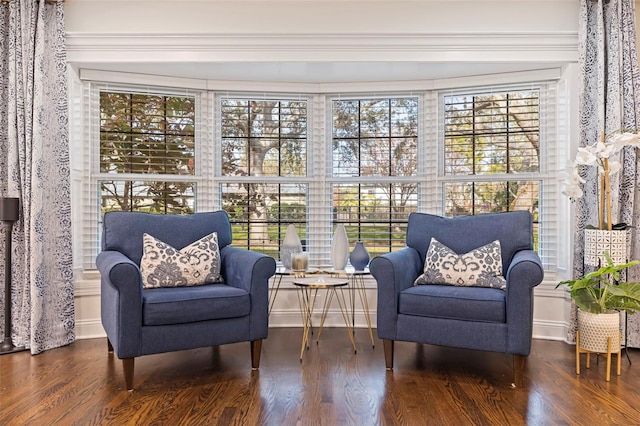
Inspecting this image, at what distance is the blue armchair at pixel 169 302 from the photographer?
8.39 ft

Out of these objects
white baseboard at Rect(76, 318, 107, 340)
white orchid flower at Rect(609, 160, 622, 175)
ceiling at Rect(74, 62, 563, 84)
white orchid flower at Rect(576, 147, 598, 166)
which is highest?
ceiling at Rect(74, 62, 563, 84)

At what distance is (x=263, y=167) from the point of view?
418 cm

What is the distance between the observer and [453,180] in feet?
13.3

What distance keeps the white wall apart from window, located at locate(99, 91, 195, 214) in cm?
44

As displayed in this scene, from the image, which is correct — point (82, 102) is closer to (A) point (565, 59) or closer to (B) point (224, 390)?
(B) point (224, 390)

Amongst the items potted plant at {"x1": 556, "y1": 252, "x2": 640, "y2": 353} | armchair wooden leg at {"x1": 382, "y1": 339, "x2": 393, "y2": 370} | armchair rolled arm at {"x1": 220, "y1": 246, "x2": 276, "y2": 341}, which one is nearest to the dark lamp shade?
armchair rolled arm at {"x1": 220, "y1": 246, "x2": 276, "y2": 341}

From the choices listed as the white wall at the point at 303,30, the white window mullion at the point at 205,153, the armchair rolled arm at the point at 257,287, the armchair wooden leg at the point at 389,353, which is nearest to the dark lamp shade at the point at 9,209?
the white wall at the point at 303,30

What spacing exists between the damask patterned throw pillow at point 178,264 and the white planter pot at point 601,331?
2269 millimetres

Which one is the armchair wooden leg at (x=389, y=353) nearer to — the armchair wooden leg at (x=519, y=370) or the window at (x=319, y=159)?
the armchair wooden leg at (x=519, y=370)

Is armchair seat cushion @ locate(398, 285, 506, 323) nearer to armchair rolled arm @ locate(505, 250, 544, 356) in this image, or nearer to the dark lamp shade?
armchair rolled arm @ locate(505, 250, 544, 356)

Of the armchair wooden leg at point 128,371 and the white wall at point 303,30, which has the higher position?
Result: the white wall at point 303,30

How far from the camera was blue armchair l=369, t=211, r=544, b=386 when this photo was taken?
8.64 ft

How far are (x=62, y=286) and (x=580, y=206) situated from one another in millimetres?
3648

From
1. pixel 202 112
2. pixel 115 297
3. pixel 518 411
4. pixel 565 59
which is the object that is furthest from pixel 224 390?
pixel 565 59
